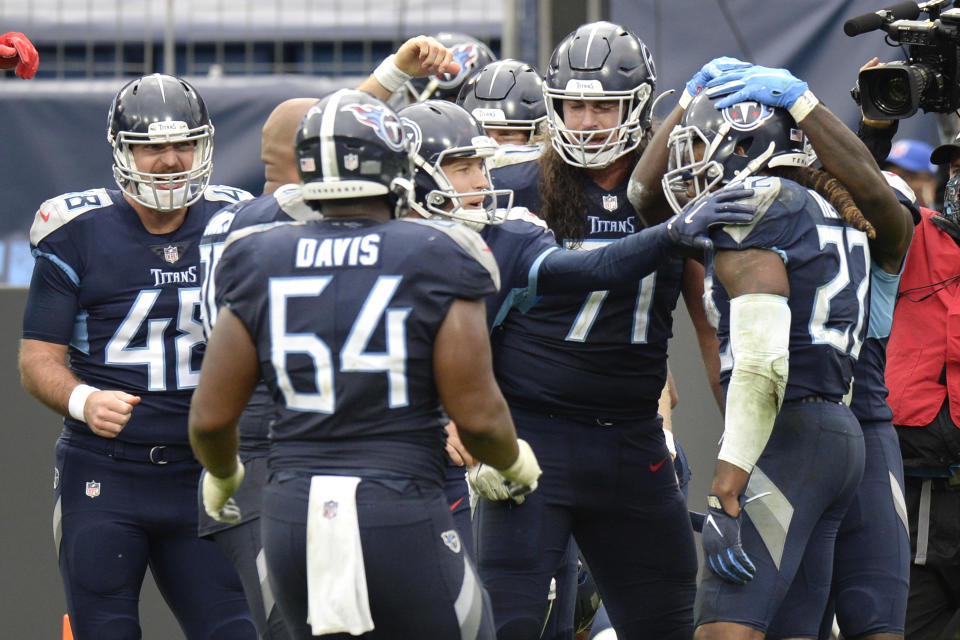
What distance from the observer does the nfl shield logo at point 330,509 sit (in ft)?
9.42

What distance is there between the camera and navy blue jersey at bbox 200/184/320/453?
3.75m

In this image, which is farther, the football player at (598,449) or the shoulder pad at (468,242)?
the football player at (598,449)

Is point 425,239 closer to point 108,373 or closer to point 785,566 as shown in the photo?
point 785,566

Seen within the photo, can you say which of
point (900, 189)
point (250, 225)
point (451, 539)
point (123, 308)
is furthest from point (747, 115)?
point (123, 308)

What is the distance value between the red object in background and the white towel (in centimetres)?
239

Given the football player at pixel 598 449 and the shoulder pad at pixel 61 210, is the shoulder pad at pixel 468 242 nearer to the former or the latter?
the football player at pixel 598 449

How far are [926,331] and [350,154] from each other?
2621 millimetres

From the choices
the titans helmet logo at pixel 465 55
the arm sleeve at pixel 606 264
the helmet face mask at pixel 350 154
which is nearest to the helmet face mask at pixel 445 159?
the arm sleeve at pixel 606 264

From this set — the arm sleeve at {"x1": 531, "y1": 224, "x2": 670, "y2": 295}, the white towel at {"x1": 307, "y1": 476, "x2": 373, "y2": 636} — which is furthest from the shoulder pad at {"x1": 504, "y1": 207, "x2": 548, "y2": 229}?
the white towel at {"x1": 307, "y1": 476, "x2": 373, "y2": 636}

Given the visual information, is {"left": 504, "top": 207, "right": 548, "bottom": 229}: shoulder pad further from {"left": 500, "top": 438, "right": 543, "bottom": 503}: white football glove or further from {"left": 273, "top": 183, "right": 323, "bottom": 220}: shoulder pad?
{"left": 500, "top": 438, "right": 543, "bottom": 503}: white football glove

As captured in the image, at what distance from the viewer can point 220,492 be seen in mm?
3307

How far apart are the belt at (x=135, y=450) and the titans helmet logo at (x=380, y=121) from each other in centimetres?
162

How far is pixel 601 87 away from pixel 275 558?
1.94m

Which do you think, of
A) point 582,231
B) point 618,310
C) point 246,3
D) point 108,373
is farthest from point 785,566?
point 246,3
